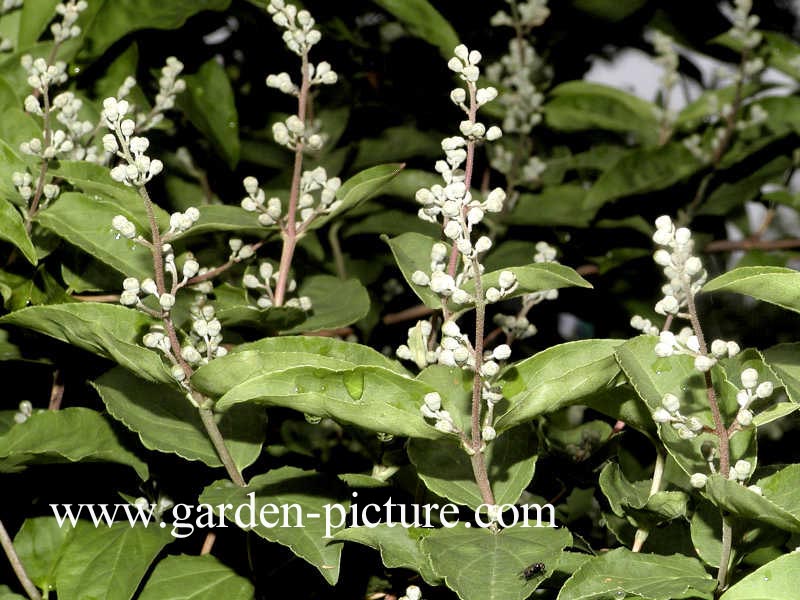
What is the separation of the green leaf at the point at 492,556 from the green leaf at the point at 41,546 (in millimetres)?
557

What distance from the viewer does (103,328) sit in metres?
1.09

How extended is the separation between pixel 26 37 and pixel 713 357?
1.26 meters

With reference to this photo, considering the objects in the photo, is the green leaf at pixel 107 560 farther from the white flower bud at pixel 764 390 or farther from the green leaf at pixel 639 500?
the white flower bud at pixel 764 390

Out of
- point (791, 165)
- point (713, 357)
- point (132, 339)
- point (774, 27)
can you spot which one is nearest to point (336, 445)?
point (132, 339)

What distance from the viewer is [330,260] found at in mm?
2094

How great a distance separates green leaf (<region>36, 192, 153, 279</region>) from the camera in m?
1.33

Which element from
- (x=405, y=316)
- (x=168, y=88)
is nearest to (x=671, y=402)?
(x=168, y=88)

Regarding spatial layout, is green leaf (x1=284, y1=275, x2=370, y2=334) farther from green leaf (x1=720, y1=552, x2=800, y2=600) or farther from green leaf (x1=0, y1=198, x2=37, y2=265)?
green leaf (x1=720, y1=552, x2=800, y2=600)

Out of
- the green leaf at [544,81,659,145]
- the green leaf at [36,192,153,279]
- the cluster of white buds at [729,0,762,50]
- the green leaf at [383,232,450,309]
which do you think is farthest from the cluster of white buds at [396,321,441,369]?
the cluster of white buds at [729,0,762,50]

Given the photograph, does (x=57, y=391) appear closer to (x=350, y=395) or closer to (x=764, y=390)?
(x=350, y=395)

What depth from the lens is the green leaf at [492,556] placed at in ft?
3.20

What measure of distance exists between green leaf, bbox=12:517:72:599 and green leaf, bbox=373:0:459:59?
101 cm

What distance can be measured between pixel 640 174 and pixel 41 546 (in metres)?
1.31

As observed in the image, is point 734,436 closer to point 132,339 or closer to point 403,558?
point 403,558
